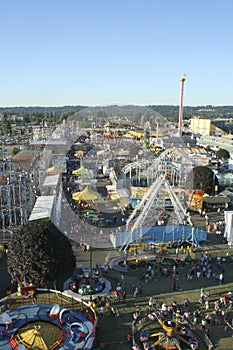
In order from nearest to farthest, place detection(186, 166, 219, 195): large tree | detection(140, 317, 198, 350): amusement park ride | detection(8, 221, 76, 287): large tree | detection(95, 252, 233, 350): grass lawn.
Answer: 1. detection(140, 317, 198, 350): amusement park ride
2. detection(95, 252, 233, 350): grass lawn
3. detection(8, 221, 76, 287): large tree
4. detection(186, 166, 219, 195): large tree

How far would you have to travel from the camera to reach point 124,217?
2397 centimetres

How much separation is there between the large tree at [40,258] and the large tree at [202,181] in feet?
56.1

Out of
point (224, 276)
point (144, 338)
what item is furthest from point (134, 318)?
point (224, 276)

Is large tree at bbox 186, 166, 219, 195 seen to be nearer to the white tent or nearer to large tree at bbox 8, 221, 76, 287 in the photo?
the white tent

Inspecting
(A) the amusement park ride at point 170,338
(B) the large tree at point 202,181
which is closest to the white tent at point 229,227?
(B) the large tree at point 202,181

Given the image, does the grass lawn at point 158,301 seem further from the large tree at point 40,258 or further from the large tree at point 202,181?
the large tree at point 202,181

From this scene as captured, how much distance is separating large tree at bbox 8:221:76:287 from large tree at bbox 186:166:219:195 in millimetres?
17106

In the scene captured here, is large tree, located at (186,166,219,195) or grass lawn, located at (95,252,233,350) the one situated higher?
large tree, located at (186,166,219,195)

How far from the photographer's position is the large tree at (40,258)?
1311cm

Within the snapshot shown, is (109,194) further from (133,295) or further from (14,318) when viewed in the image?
(14,318)

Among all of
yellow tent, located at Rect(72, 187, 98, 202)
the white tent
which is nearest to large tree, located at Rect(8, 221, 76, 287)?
the white tent

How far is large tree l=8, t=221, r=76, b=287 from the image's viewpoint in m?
13.1

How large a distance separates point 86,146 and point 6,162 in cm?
2550

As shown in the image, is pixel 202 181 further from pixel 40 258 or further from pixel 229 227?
pixel 40 258
